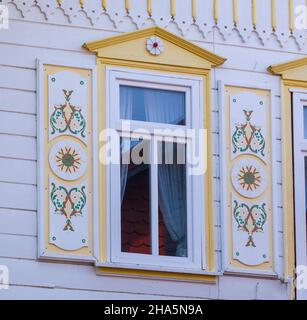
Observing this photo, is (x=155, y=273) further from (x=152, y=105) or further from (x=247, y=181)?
(x=152, y=105)

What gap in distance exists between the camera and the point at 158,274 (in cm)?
2384

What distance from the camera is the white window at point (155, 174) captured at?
78.8 feet

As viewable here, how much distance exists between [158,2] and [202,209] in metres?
2.34

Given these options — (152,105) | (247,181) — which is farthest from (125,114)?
(247,181)

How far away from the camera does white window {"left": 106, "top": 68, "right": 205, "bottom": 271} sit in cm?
2403

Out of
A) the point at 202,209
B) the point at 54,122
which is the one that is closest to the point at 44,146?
the point at 54,122

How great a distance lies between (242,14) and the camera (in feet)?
82.3

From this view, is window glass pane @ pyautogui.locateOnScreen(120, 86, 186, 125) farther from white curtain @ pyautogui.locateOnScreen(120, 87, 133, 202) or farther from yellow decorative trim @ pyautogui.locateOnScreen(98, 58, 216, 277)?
yellow decorative trim @ pyautogui.locateOnScreen(98, 58, 216, 277)

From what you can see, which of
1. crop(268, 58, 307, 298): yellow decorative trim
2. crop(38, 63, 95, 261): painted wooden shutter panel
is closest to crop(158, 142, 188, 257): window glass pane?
crop(38, 63, 95, 261): painted wooden shutter panel

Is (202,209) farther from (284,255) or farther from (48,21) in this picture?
(48,21)

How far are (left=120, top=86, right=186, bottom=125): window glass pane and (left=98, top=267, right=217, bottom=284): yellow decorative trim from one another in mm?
1702

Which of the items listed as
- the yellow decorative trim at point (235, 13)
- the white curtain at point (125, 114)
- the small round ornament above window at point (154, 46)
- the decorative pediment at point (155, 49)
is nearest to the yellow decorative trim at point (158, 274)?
the white curtain at point (125, 114)

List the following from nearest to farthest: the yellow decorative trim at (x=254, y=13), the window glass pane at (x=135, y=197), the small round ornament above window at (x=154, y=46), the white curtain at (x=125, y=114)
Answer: the window glass pane at (x=135, y=197) → the white curtain at (x=125, y=114) → the small round ornament above window at (x=154, y=46) → the yellow decorative trim at (x=254, y=13)

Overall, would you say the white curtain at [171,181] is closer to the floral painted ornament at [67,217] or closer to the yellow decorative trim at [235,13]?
the floral painted ornament at [67,217]
